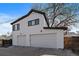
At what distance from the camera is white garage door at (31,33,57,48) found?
609 inches

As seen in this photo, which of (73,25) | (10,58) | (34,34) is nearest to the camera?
(10,58)

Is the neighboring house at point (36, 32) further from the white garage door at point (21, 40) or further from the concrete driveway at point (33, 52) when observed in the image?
the concrete driveway at point (33, 52)

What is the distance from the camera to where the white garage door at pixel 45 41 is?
15.5 meters

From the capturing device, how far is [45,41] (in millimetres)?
15625

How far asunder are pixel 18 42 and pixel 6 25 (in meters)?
1.89

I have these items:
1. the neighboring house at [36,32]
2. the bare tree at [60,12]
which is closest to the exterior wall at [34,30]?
the neighboring house at [36,32]

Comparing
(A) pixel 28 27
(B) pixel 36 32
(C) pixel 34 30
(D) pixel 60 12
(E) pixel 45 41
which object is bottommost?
(E) pixel 45 41

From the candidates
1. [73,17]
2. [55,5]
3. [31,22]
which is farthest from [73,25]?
[31,22]

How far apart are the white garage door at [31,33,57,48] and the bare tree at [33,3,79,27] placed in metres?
0.80

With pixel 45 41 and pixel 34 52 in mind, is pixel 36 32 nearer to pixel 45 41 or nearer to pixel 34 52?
pixel 45 41

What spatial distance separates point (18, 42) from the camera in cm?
1670

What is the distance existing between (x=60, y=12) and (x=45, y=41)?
7.20ft

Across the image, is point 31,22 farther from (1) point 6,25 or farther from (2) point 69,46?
(2) point 69,46

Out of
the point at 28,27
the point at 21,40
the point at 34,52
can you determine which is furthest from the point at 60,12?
the point at 21,40
